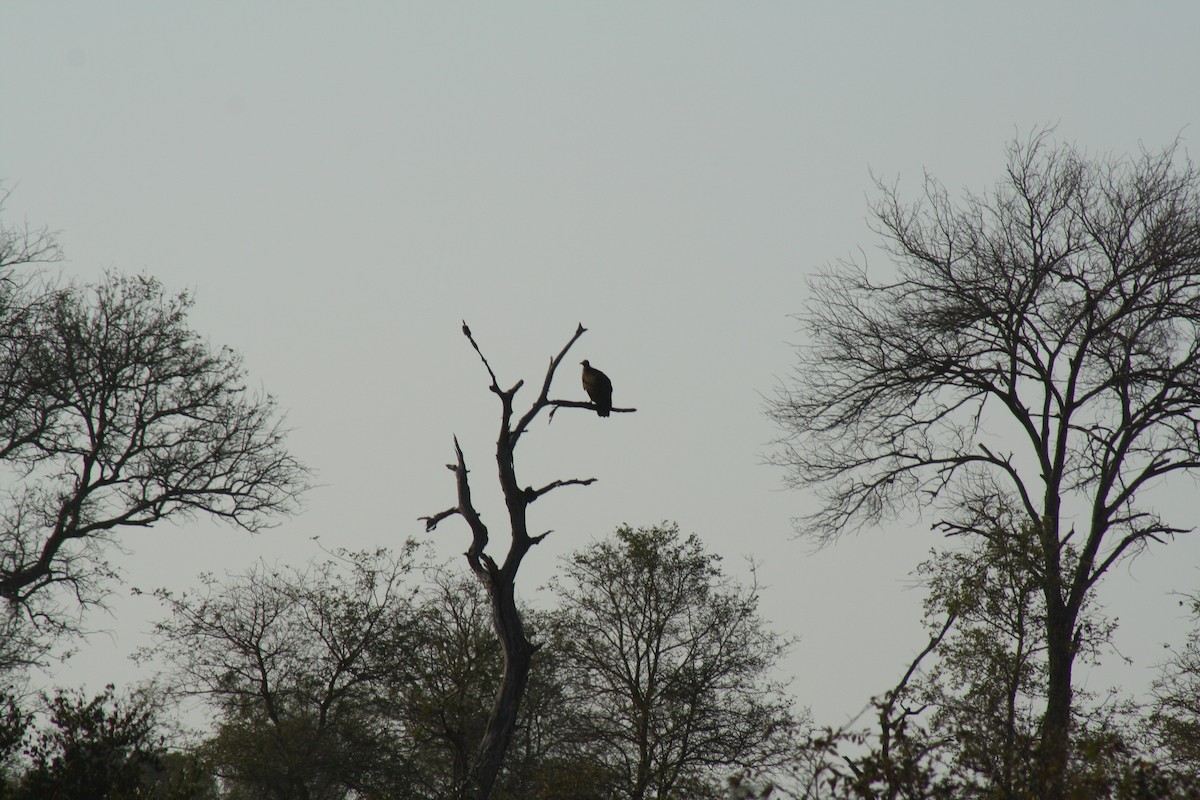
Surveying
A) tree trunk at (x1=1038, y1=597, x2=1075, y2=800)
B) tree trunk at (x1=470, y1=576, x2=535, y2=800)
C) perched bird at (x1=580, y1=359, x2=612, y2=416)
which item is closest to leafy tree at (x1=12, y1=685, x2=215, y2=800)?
tree trunk at (x1=470, y1=576, x2=535, y2=800)

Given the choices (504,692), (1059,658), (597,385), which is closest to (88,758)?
(504,692)

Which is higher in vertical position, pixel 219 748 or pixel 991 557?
pixel 991 557

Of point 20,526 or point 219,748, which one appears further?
point 219,748

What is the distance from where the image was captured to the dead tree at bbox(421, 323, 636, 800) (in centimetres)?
1254

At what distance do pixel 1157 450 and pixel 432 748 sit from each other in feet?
54.7

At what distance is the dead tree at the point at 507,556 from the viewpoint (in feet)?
41.1

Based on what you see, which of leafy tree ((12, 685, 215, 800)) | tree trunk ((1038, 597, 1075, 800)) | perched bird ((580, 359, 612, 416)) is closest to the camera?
leafy tree ((12, 685, 215, 800))

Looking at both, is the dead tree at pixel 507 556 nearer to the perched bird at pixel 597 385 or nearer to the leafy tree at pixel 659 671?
the perched bird at pixel 597 385

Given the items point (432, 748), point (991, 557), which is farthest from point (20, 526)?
point (991, 557)

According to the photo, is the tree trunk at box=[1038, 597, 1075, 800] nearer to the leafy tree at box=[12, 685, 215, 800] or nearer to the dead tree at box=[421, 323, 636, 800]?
the dead tree at box=[421, 323, 636, 800]

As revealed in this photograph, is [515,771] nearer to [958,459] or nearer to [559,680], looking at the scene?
[559,680]

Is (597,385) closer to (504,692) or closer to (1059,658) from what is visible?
(504,692)

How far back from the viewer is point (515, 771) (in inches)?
1061

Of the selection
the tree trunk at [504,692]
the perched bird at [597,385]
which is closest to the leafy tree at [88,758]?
A: the tree trunk at [504,692]
